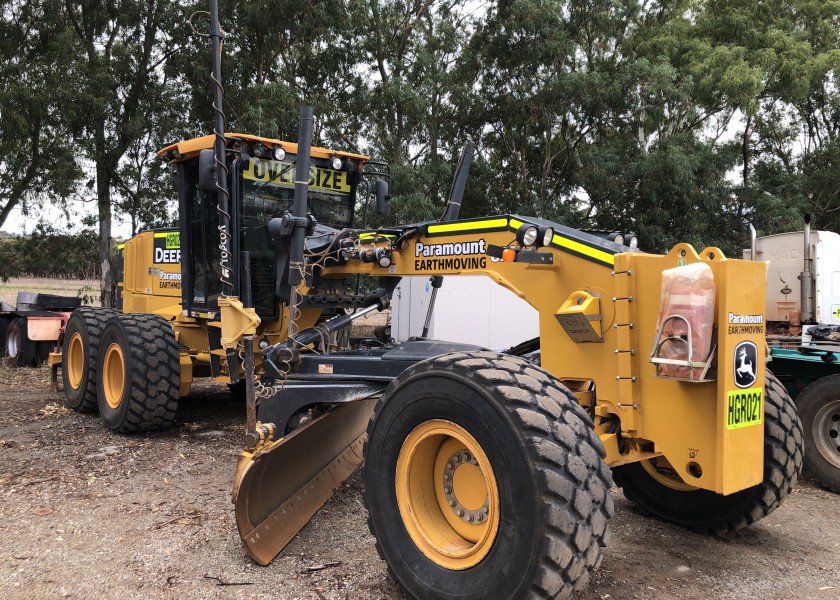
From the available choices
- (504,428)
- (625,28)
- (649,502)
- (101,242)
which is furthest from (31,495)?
(625,28)

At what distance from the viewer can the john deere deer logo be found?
2988 mm

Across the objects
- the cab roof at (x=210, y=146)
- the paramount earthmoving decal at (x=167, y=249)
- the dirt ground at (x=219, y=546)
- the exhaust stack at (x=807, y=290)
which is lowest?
the dirt ground at (x=219, y=546)

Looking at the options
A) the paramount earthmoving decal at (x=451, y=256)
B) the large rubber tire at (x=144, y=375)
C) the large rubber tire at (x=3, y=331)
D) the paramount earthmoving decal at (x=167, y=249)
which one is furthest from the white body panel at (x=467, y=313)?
the paramount earthmoving decal at (x=451, y=256)

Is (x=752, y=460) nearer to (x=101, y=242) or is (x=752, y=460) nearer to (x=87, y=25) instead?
(x=101, y=242)

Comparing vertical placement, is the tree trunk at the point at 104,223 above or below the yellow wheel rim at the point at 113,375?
above

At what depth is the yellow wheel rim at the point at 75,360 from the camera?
7.80 meters

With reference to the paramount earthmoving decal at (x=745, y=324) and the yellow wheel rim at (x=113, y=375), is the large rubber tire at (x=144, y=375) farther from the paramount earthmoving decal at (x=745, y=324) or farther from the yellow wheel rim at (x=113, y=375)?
the paramount earthmoving decal at (x=745, y=324)

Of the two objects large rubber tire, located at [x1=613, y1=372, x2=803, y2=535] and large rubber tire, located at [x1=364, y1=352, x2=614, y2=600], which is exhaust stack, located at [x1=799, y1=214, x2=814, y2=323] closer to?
large rubber tire, located at [x1=613, y1=372, x2=803, y2=535]

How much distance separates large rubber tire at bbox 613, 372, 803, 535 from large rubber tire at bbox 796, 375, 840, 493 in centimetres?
230

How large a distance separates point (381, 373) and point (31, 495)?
2691 mm

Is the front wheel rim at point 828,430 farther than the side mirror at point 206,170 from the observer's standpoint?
Yes

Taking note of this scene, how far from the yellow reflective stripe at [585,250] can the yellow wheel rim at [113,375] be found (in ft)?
16.2

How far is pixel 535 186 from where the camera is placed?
18641 millimetres

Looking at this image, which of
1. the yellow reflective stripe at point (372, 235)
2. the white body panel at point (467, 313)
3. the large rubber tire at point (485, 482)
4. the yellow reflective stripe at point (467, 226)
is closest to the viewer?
the large rubber tire at point (485, 482)
